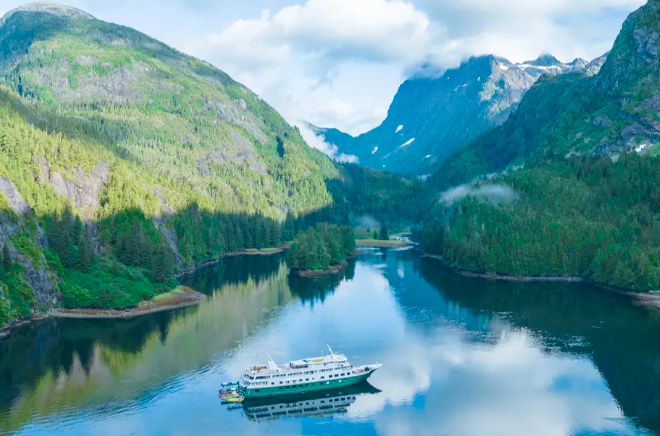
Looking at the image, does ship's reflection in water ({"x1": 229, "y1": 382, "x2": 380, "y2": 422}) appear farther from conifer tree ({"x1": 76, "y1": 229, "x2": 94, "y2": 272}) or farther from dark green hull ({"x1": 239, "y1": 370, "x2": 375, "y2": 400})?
conifer tree ({"x1": 76, "y1": 229, "x2": 94, "y2": 272})

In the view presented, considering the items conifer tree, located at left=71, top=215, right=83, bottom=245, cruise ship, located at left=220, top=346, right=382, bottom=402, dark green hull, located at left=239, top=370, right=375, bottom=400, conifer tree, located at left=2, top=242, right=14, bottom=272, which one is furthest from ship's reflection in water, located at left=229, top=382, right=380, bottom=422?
conifer tree, located at left=71, top=215, right=83, bottom=245

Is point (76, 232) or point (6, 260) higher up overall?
point (76, 232)

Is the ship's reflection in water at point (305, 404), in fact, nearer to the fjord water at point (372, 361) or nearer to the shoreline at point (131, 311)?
the fjord water at point (372, 361)

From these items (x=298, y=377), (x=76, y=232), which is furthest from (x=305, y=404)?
(x=76, y=232)

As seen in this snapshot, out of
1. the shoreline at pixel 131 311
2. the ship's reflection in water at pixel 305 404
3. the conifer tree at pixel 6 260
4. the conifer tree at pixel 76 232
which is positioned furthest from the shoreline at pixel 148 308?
the ship's reflection in water at pixel 305 404

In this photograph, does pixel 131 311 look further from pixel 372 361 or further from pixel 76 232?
pixel 372 361

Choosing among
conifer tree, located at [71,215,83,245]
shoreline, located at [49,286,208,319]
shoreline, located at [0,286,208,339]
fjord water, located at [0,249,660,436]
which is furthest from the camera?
conifer tree, located at [71,215,83,245]

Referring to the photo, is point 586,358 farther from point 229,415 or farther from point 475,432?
point 229,415
